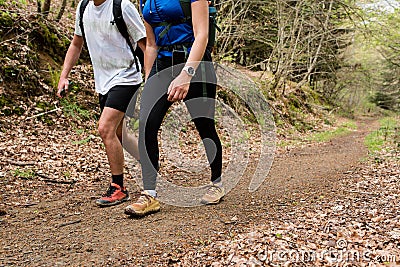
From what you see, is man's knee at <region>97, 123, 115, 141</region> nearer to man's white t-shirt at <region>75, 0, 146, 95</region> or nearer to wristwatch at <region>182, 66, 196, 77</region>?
man's white t-shirt at <region>75, 0, 146, 95</region>

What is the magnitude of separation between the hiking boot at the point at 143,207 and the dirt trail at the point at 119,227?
2.5 inches

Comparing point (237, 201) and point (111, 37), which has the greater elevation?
point (111, 37)

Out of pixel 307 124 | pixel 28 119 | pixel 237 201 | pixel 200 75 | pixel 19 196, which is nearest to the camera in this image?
pixel 200 75

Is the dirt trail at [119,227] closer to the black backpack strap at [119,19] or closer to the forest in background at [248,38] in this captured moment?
the black backpack strap at [119,19]

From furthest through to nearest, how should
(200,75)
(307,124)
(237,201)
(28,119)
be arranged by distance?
1. (307,124)
2. (28,119)
3. (237,201)
4. (200,75)

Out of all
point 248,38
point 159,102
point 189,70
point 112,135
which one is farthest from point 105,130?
point 248,38

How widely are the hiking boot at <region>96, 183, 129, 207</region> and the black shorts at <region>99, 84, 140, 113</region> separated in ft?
2.88

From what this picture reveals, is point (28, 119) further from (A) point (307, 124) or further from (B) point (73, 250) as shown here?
(A) point (307, 124)

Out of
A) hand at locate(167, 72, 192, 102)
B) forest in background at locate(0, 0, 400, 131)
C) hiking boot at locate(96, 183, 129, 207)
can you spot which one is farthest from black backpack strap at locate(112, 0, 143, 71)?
forest in background at locate(0, 0, 400, 131)

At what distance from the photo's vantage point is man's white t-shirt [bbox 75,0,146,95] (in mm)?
4113

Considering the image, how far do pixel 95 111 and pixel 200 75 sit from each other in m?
5.93

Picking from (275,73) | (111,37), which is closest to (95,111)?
(111,37)

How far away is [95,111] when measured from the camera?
9.26m

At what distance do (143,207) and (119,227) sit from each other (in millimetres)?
305
